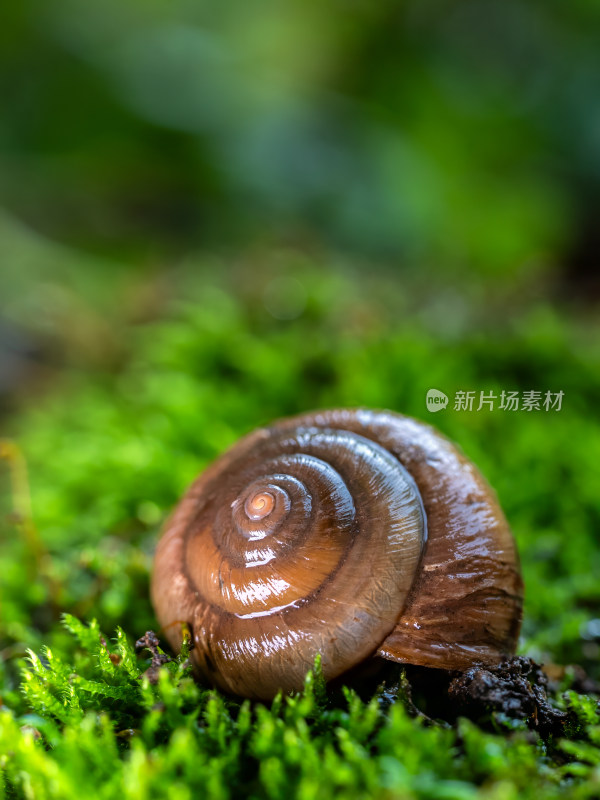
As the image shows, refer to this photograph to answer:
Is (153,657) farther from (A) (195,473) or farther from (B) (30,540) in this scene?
(A) (195,473)

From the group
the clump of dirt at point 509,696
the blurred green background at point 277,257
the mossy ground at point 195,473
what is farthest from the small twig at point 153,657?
the clump of dirt at point 509,696

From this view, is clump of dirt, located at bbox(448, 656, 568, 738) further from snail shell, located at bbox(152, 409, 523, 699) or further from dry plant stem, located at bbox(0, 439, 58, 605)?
dry plant stem, located at bbox(0, 439, 58, 605)

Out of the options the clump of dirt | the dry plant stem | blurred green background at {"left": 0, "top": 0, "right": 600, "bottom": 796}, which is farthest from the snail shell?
the dry plant stem

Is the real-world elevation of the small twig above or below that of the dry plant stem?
below

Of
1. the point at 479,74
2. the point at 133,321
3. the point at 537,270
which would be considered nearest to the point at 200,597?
the point at 133,321

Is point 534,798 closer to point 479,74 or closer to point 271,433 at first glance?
point 271,433

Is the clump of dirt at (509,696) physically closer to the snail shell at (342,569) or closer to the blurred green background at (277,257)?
the snail shell at (342,569)
